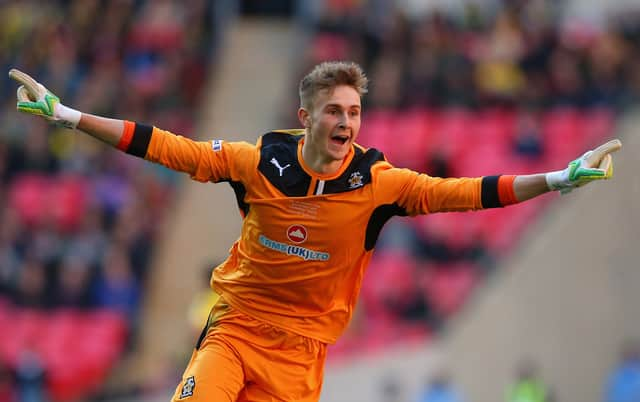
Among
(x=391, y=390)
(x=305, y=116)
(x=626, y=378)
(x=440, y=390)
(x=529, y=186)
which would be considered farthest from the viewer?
(x=391, y=390)

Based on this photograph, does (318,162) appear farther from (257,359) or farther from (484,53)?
(484,53)

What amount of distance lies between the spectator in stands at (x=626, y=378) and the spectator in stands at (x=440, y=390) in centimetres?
168

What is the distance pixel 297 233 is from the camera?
274 inches

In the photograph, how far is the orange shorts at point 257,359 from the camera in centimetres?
692

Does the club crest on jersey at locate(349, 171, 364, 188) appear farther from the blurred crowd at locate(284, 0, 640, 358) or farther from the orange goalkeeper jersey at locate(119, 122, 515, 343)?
the blurred crowd at locate(284, 0, 640, 358)

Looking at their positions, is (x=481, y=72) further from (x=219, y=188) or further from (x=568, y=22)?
(x=219, y=188)

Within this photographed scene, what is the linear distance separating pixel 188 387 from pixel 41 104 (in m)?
1.65

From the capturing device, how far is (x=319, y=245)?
697 centimetres

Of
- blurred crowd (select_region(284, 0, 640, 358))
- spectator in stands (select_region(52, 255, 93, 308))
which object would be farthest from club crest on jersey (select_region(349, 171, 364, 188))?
spectator in stands (select_region(52, 255, 93, 308))

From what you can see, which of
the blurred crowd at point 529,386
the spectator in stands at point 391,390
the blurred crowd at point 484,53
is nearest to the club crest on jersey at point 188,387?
the blurred crowd at point 529,386

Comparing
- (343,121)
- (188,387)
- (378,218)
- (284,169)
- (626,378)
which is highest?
(343,121)

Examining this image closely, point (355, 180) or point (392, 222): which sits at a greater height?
point (392, 222)

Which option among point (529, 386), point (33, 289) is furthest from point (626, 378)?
point (33, 289)

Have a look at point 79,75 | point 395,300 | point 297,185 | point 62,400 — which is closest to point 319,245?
point 297,185
